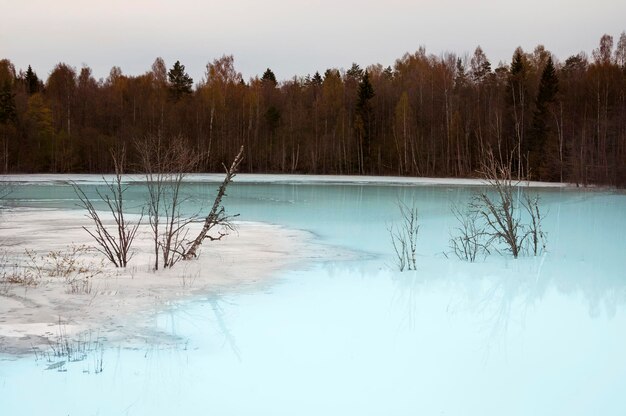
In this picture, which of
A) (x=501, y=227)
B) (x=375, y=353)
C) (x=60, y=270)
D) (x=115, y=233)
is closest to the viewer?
(x=375, y=353)

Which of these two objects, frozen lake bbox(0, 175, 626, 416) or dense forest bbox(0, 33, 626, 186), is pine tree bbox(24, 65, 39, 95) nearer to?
dense forest bbox(0, 33, 626, 186)

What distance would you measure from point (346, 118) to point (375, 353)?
50169mm

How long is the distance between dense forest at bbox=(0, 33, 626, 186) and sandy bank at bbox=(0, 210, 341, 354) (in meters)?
34.2

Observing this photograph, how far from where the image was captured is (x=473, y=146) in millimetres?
50812

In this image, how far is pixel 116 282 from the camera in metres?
8.27

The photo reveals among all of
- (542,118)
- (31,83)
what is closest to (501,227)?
(542,118)

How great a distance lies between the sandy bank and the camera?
19.7 feet

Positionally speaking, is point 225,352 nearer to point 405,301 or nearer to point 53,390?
point 53,390

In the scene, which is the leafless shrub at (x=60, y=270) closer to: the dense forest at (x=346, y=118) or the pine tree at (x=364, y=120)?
the dense forest at (x=346, y=118)

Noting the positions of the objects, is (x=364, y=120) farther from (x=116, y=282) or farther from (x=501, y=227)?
(x=116, y=282)

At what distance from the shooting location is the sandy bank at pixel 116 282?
6020 millimetres

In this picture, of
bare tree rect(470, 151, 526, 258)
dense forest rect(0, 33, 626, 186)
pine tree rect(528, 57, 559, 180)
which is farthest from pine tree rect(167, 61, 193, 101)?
bare tree rect(470, 151, 526, 258)

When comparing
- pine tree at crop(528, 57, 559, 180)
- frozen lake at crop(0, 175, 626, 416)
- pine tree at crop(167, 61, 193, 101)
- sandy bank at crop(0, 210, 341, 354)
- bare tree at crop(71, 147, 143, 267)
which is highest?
pine tree at crop(167, 61, 193, 101)

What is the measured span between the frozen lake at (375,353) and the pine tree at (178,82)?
191 feet
